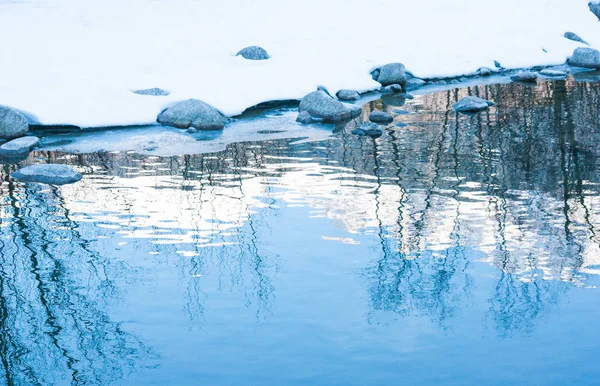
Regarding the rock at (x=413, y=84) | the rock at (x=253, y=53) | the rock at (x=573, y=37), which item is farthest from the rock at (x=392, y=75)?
the rock at (x=573, y=37)

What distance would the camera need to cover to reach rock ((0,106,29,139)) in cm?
1675

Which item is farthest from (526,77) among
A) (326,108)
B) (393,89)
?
(326,108)

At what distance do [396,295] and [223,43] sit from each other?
15.5 meters

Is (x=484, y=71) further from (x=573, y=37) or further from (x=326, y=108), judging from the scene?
(x=326, y=108)

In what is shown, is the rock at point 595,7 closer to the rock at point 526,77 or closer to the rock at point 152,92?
the rock at point 526,77

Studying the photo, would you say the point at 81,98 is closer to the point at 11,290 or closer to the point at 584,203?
the point at 11,290

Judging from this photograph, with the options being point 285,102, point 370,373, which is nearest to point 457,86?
point 285,102

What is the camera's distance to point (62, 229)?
1170 cm

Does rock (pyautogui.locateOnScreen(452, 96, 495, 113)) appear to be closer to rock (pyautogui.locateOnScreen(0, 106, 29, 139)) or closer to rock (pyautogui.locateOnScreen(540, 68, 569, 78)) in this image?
rock (pyautogui.locateOnScreen(540, 68, 569, 78))

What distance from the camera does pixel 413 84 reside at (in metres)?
22.9

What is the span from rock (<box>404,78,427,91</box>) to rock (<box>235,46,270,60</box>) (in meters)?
3.68

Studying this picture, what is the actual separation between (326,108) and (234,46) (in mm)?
5819

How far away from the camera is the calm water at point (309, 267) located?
795 cm

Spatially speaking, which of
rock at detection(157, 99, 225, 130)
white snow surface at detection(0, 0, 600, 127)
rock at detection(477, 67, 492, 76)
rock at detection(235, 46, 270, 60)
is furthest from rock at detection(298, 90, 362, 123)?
rock at detection(477, 67, 492, 76)
